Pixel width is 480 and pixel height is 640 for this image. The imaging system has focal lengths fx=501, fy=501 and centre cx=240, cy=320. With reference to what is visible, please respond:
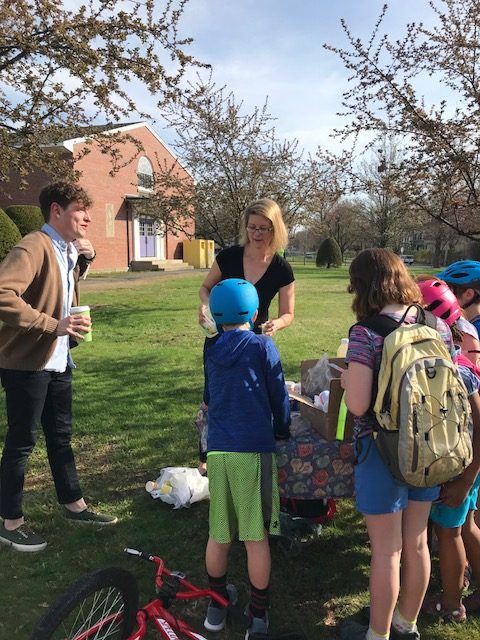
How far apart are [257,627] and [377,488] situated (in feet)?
2.99

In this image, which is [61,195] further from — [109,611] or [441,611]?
[441,611]

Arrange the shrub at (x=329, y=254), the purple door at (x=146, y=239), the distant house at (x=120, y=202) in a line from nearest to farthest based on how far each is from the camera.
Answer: the distant house at (x=120, y=202), the purple door at (x=146, y=239), the shrub at (x=329, y=254)

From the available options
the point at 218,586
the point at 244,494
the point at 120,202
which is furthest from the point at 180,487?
the point at 120,202

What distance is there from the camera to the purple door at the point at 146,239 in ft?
107

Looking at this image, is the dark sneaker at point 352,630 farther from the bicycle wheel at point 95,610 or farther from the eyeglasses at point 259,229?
the eyeglasses at point 259,229

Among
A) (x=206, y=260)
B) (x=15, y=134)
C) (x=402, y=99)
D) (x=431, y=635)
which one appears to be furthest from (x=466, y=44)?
(x=206, y=260)

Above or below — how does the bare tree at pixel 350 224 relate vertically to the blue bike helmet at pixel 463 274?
above

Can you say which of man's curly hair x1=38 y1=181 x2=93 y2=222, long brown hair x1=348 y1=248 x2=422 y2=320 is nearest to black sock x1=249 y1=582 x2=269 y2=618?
long brown hair x1=348 y1=248 x2=422 y2=320

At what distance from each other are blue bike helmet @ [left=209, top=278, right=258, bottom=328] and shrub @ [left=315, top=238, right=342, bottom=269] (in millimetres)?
39720

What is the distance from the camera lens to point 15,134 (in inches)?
352

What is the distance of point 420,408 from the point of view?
1938mm

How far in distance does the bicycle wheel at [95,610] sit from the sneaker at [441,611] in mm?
1513

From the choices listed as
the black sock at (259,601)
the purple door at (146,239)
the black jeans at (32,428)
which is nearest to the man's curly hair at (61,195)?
the black jeans at (32,428)

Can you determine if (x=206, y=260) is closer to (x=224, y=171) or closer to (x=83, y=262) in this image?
(x=224, y=171)
